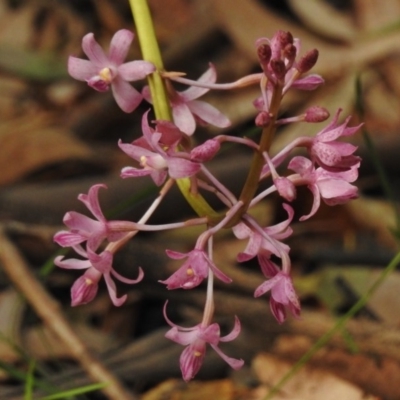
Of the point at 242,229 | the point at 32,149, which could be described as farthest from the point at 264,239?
the point at 32,149

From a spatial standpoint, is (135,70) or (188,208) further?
(188,208)

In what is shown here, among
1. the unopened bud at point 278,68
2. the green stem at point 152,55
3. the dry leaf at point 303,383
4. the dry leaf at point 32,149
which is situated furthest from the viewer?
the dry leaf at point 32,149

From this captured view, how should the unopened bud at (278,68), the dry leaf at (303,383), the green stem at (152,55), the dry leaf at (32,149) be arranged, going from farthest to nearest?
the dry leaf at (32,149) < the dry leaf at (303,383) < the green stem at (152,55) < the unopened bud at (278,68)

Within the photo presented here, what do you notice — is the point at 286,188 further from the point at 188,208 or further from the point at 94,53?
the point at 188,208

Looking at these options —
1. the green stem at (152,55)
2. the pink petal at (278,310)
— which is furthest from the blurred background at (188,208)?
the pink petal at (278,310)

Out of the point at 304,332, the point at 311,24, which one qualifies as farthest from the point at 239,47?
the point at 304,332

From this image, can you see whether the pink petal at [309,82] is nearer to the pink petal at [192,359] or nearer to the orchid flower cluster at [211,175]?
the orchid flower cluster at [211,175]

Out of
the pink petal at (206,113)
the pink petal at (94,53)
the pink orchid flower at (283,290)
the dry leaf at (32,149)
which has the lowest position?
the dry leaf at (32,149)
